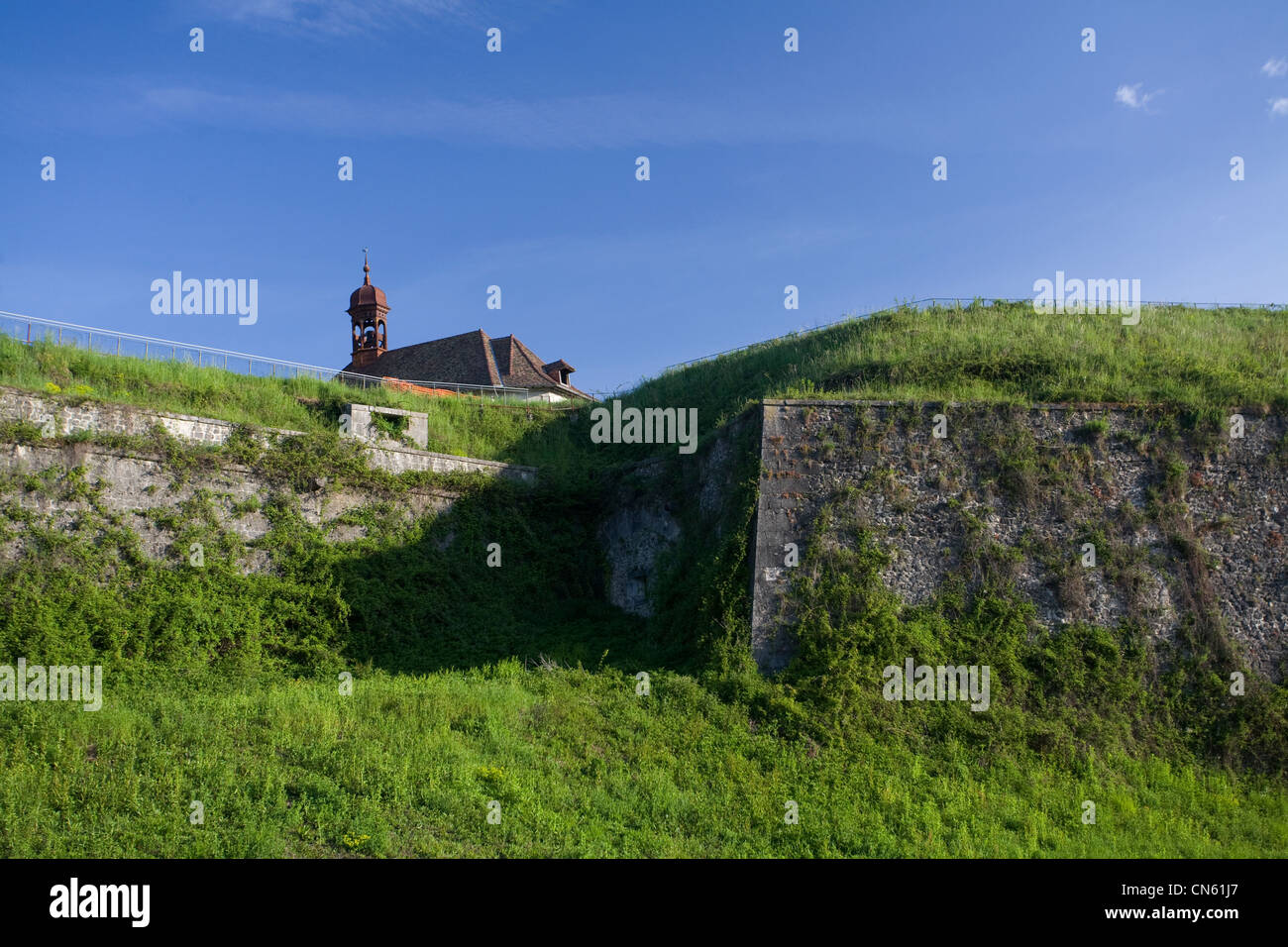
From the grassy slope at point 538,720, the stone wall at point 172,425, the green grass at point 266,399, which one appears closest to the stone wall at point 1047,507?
the grassy slope at point 538,720

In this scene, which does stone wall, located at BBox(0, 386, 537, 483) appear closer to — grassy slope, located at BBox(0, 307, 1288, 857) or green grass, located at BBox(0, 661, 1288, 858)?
grassy slope, located at BBox(0, 307, 1288, 857)

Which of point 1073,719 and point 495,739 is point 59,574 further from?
point 1073,719

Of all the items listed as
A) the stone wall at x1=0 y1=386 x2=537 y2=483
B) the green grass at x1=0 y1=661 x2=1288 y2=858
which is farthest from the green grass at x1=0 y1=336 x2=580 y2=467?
the green grass at x1=0 y1=661 x2=1288 y2=858

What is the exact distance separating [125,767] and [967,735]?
12760 mm

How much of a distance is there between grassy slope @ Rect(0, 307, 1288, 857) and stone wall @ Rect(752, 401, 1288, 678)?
805 mm

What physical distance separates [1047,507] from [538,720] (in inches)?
410

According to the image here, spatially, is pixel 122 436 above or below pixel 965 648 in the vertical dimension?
above

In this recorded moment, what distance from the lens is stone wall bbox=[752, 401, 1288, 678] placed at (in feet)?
57.8

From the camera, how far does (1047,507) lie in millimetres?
18453

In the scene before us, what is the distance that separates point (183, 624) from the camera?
60.5ft

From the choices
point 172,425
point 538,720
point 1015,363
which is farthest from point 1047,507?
point 172,425

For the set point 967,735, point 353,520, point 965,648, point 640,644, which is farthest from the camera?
point 353,520

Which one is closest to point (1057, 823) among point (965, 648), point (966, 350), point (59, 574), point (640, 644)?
point (965, 648)

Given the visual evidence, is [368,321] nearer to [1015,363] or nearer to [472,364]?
[472,364]
